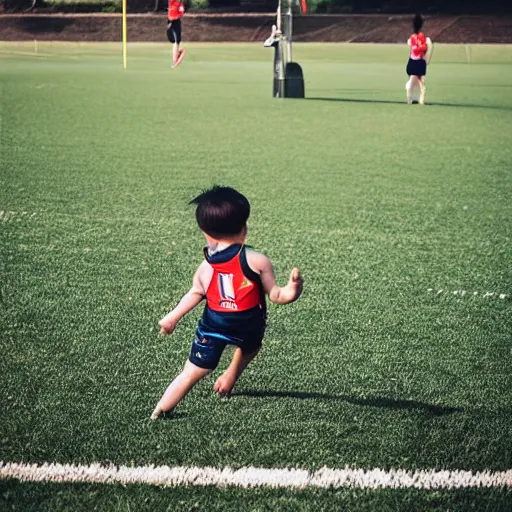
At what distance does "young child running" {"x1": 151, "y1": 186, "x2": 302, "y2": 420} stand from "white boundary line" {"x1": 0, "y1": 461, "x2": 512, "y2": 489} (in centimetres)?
46

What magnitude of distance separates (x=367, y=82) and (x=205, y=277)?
2294 centimetres

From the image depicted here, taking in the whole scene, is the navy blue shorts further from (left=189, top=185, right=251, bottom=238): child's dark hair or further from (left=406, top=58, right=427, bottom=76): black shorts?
(left=406, top=58, right=427, bottom=76): black shorts

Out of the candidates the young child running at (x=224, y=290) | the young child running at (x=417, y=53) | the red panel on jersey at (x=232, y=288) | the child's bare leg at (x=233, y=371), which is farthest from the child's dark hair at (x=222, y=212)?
the young child running at (x=417, y=53)

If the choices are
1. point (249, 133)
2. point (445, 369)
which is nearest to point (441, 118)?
point (249, 133)

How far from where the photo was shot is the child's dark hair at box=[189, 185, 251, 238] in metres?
3.32

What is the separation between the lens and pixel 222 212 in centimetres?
332

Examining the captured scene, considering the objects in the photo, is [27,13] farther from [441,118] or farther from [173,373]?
[173,373]

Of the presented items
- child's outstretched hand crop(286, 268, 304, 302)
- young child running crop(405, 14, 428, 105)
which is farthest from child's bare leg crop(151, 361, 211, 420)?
young child running crop(405, 14, 428, 105)

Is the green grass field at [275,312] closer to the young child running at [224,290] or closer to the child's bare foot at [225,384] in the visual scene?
the child's bare foot at [225,384]

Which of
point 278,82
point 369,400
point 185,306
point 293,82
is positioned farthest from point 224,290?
point 278,82

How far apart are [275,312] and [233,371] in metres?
1.26

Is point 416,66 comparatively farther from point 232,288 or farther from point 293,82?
point 232,288

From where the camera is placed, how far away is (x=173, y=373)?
402cm

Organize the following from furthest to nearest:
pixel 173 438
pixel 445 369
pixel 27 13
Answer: pixel 27 13, pixel 445 369, pixel 173 438
